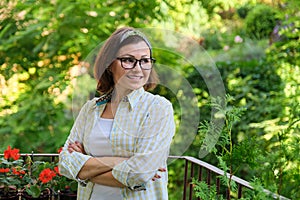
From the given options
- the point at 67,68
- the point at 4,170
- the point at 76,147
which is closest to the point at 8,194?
the point at 4,170

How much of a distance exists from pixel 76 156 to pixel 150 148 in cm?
29

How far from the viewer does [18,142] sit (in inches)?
168

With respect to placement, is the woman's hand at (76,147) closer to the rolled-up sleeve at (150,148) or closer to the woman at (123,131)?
the woman at (123,131)

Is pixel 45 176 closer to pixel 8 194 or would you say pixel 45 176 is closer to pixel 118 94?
pixel 8 194

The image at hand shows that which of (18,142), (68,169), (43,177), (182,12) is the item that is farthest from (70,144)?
(182,12)

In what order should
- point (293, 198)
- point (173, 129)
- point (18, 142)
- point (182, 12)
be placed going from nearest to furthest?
point (293, 198)
point (173, 129)
point (18, 142)
point (182, 12)

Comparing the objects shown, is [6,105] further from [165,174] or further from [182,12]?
[165,174]

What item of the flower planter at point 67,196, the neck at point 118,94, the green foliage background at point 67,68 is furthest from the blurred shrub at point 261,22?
the neck at point 118,94

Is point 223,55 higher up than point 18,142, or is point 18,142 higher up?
point 223,55

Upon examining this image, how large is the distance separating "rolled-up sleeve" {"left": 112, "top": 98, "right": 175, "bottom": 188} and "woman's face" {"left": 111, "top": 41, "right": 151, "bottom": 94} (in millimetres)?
109

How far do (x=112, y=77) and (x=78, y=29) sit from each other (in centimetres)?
279

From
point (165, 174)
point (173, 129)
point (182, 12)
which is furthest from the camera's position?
Result: point (182, 12)

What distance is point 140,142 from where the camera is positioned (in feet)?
5.09

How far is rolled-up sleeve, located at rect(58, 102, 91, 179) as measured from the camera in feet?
5.45
